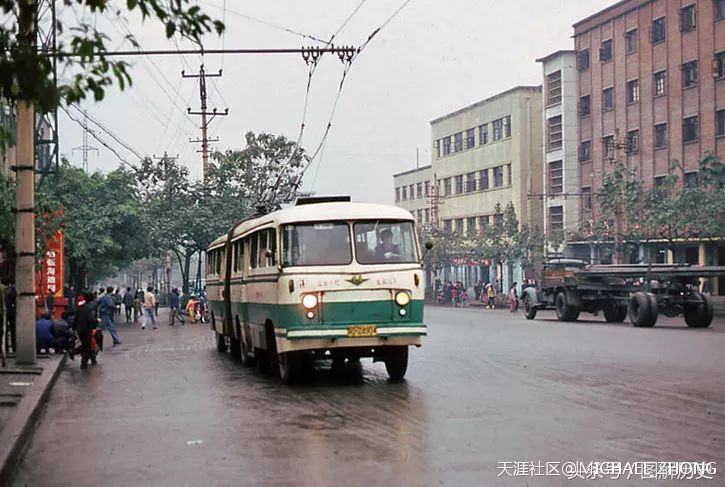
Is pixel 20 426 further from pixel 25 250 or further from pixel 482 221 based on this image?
pixel 482 221

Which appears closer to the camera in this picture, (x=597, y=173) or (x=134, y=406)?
(x=134, y=406)

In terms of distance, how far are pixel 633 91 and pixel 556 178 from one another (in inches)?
384

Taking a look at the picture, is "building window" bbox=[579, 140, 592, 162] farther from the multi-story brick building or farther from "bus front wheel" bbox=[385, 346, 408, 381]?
"bus front wheel" bbox=[385, 346, 408, 381]

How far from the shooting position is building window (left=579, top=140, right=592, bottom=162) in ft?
205

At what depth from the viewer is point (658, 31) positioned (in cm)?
5512

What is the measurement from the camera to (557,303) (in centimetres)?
3822

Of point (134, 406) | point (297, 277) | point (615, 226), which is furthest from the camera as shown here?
point (615, 226)

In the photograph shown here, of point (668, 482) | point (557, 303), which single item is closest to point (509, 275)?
point (557, 303)

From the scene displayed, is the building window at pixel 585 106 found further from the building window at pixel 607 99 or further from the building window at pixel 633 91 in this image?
the building window at pixel 633 91

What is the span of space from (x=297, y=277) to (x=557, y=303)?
24.9 meters

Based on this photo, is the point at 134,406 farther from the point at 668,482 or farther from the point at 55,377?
the point at 668,482

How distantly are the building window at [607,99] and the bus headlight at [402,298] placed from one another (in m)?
47.8

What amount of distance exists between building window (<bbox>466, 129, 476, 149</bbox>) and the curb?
209 feet

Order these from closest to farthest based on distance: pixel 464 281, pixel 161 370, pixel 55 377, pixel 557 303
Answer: pixel 55 377, pixel 161 370, pixel 557 303, pixel 464 281
